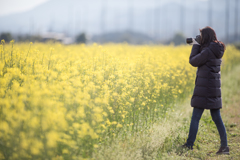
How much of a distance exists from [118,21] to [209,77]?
58.3 meters

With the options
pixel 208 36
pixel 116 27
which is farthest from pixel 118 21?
pixel 208 36

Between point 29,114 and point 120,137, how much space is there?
65.0 inches

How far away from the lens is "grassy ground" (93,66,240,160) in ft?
9.10

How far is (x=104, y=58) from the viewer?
469cm

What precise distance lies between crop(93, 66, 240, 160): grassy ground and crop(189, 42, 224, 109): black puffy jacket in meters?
0.85

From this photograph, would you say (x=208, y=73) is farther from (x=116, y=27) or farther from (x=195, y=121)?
(x=116, y=27)

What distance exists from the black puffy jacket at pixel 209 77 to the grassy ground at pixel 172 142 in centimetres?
85

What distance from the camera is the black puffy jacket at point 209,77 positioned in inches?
117

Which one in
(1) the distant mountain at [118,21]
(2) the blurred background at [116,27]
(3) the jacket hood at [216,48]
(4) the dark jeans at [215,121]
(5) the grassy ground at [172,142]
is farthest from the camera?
(1) the distant mountain at [118,21]

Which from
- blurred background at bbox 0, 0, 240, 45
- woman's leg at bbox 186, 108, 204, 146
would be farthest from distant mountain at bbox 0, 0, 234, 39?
woman's leg at bbox 186, 108, 204, 146

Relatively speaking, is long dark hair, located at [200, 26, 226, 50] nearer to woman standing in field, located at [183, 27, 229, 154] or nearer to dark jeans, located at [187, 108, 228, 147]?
woman standing in field, located at [183, 27, 229, 154]

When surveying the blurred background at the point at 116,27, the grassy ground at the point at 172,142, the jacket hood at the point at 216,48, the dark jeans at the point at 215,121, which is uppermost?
the blurred background at the point at 116,27

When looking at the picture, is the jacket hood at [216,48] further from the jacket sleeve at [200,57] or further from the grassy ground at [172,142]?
the grassy ground at [172,142]

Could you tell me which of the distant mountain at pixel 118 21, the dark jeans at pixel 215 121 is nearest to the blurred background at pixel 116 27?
the distant mountain at pixel 118 21
